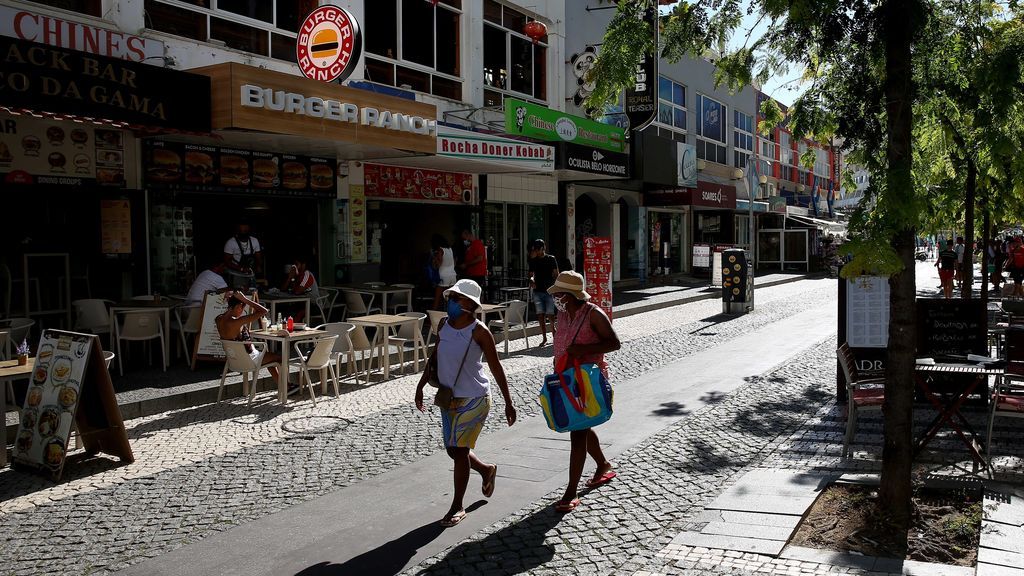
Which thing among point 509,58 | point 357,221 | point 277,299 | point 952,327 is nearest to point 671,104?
point 509,58

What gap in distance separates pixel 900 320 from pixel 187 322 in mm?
9303

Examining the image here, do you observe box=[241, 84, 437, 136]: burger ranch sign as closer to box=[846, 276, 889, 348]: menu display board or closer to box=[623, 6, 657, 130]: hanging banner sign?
box=[846, 276, 889, 348]: menu display board

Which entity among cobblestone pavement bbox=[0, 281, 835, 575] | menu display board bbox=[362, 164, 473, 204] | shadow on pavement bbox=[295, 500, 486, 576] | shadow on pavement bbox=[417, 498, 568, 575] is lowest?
shadow on pavement bbox=[417, 498, 568, 575]

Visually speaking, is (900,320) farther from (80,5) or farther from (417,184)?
(417,184)

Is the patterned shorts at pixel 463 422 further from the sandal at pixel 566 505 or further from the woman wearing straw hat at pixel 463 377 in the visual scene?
the sandal at pixel 566 505

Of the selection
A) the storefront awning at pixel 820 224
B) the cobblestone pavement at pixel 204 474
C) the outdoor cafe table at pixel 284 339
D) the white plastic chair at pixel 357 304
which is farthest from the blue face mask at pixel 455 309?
the storefront awning at pixel 820 224

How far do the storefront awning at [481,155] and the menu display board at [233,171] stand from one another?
1.67m

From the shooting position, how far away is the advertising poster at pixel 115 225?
12664mm

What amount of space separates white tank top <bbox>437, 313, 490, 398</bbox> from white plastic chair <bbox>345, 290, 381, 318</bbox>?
878cm

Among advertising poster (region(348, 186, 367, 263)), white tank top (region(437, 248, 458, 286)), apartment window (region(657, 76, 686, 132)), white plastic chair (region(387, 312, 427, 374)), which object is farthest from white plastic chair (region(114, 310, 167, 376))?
apartment window (region(657, 76, 686, 132))

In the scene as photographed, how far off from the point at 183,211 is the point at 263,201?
5.91ft

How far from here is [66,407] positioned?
22.5 ft

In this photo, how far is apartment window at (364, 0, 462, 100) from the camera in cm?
1745

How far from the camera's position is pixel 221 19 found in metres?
14.0
